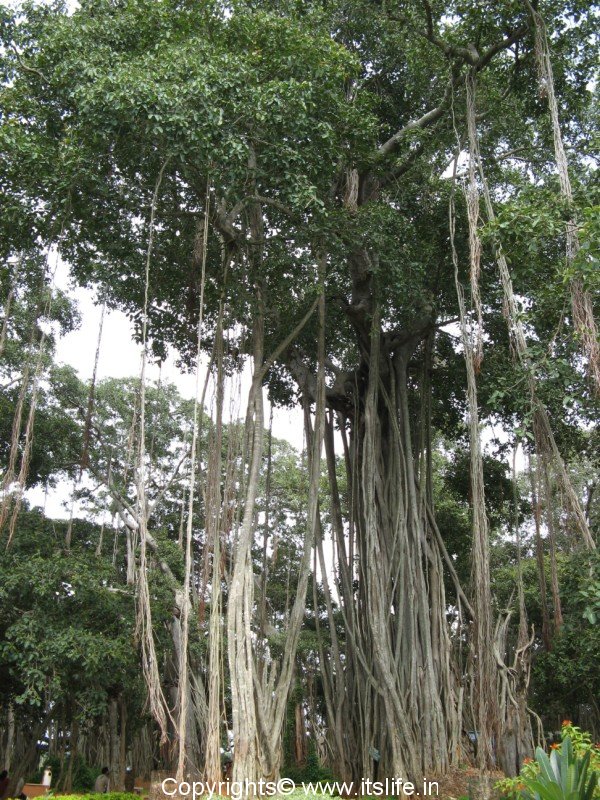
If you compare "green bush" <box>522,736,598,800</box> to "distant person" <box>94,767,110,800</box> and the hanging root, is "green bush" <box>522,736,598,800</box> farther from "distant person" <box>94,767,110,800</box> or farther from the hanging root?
"distant person" <box>94,767,110,800</box>

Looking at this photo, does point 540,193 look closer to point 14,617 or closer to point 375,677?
point 375,677

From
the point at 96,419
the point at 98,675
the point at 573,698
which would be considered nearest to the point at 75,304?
the point at 96,419

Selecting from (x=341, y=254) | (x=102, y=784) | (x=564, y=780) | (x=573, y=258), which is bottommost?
(x=102, y=784)

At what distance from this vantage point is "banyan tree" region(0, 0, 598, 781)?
4.65m

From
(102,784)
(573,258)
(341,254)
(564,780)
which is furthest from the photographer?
(102,784)

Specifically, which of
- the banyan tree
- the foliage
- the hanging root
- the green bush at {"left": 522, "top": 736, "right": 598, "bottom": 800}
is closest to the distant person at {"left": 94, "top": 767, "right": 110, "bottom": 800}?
the banyan tree

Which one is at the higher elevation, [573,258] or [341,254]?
[341,254]

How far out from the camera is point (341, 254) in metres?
5.82

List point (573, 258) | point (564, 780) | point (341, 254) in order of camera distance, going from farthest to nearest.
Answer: point (341, 254) < point (573, 258) < point (564, 780)

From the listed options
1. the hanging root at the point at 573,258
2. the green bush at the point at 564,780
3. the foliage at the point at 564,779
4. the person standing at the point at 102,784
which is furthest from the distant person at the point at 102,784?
the hanging root at the point at 573,258

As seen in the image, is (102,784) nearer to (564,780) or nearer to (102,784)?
(102,784)

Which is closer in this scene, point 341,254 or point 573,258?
point 573,258

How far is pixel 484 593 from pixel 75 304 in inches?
263

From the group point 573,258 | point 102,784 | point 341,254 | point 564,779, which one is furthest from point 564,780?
point 102,784
